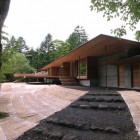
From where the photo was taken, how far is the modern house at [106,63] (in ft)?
44.2

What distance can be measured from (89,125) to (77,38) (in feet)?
186

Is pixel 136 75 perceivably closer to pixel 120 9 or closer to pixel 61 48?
pixel 120 9

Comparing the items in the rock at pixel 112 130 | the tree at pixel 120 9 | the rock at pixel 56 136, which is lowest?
the rock at pixel 56 136

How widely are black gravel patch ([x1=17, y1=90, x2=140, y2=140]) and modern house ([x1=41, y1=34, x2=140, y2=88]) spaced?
4.88 meters

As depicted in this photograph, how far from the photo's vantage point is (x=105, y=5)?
612cm

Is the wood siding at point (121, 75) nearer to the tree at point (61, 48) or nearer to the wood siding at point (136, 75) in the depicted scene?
the wood siding at point (136, 75)

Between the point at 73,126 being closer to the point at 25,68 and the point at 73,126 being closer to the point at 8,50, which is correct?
the point at 8,50

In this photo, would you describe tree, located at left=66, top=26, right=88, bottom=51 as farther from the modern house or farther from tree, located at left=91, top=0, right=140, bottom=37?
tree, located at left=91, top=0, right=140, bottom=37

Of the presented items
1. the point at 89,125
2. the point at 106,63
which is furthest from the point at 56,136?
the point at 106,63

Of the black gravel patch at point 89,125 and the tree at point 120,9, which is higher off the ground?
the tree at point 120,9

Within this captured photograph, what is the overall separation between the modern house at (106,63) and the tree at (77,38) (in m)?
34.3

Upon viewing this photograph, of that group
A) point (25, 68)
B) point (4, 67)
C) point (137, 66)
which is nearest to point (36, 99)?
point (4, 67)

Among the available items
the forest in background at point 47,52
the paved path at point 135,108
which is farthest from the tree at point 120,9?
the forest in background at point 47,52

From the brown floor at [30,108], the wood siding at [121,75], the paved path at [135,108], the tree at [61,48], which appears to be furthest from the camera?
the tree at [61,48]
